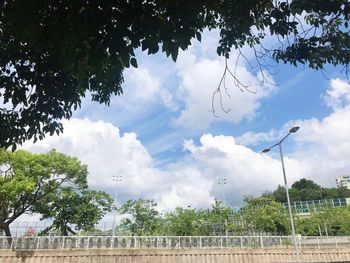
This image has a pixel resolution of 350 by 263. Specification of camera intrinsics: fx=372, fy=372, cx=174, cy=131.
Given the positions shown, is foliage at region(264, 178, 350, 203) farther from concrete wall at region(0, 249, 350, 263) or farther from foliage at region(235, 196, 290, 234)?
concrete wall at region(0, 249, 350, 263)

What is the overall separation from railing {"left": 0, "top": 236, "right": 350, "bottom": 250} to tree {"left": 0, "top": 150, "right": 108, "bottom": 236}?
5.96 meters

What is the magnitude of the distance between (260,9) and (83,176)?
93.8 feet

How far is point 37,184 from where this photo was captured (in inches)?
1172

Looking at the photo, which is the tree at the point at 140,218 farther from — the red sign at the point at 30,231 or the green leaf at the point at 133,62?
the green leaf at the point at 133,62

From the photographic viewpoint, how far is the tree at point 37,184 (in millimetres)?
28125

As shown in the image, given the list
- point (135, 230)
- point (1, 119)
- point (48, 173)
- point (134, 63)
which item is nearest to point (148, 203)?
point (135, 230)

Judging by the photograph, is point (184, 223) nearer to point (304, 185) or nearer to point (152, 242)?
point (152, 242)

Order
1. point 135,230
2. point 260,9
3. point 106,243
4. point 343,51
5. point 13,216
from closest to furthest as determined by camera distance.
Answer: point 260,9, point 343,51, point 106,243, point 13,216, point 135,230

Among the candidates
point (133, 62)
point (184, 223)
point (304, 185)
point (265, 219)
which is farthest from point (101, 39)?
point (304, 185)

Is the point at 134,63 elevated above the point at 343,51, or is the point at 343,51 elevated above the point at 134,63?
the point at 343,51

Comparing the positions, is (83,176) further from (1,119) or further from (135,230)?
(1,119)

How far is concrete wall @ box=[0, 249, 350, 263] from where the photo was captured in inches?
880

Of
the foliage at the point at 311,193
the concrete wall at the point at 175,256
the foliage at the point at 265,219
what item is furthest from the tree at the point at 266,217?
the foliage at the point at 311,193

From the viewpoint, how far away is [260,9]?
5406 millimetres
